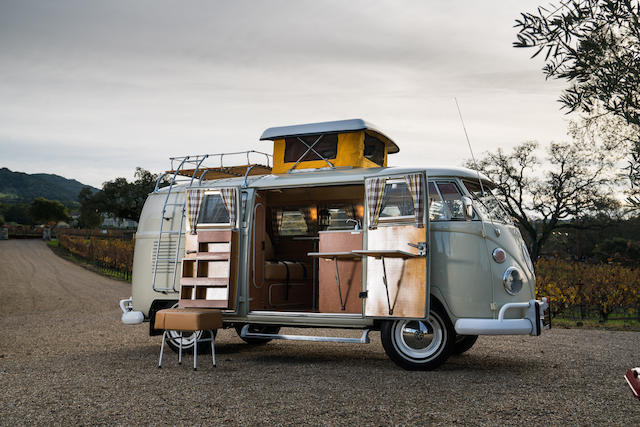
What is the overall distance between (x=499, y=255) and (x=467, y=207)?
714 millimetres

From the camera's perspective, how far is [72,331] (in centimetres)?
1253

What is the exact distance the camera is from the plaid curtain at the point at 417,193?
763 centimetres

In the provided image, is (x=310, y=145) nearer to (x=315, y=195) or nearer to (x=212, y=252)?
(x=315, y=195)

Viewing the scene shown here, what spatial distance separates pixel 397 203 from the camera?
7.90m

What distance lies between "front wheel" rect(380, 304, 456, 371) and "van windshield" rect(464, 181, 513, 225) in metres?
1.36

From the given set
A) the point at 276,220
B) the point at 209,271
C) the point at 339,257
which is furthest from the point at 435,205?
the point at 276,220

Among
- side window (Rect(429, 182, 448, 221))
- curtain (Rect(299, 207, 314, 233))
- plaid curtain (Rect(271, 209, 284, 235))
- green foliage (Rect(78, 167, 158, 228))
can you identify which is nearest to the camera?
side window (Rect(429, 182, 448, 221))

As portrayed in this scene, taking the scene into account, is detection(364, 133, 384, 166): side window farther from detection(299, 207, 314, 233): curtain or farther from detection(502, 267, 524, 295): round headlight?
detection(502, 267, 524, 295): round headlight

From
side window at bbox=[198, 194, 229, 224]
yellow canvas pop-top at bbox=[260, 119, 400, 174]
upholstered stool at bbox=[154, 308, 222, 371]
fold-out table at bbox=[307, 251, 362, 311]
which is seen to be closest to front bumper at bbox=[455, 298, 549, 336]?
fold-out table at bbox=[307, 251, 362, 311]

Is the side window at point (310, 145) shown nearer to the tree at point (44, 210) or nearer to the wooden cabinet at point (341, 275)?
the wooden cabinet at point (341, 275)

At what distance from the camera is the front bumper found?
23.6 ft

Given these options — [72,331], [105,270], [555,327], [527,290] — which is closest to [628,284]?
[555,327]

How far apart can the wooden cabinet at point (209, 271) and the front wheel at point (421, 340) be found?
2.39 m

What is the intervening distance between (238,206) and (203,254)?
868 mm
